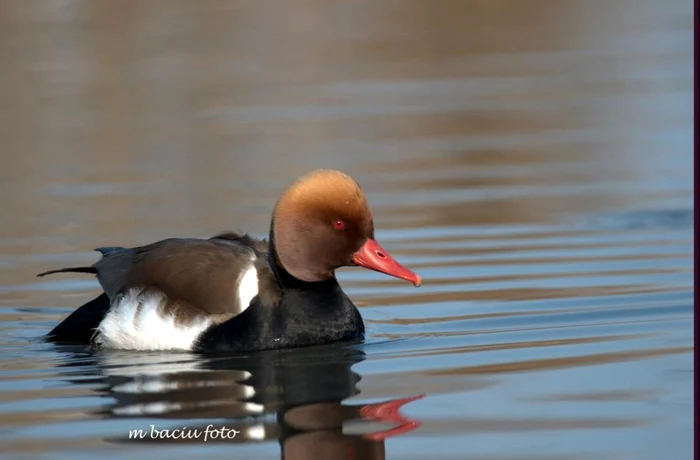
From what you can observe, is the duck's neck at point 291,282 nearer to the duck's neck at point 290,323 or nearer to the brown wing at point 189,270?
the duck's neck at point 290,323

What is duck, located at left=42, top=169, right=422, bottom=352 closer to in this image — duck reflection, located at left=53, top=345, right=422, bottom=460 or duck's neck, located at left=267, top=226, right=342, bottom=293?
duck's neck, located at left=267, top=226, right=342, bottom=293

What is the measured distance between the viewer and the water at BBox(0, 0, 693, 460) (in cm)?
608

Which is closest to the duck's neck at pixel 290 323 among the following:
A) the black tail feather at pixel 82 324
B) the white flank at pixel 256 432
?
the black tail feather at pixel 82 324

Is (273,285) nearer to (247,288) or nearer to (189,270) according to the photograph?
(247,288)

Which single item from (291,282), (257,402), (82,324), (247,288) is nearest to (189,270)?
(247,288)

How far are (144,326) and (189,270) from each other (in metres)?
0.36

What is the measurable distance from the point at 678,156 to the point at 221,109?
5.52m

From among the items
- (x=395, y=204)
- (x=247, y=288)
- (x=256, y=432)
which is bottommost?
(x=256, y=432)

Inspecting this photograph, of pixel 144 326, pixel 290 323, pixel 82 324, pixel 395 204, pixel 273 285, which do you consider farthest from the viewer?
pixel 395 204

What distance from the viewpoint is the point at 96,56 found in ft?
62.7

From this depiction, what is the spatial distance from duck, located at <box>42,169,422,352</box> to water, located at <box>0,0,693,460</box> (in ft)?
0.45

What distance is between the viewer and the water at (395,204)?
19.9 feet

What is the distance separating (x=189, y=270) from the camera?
24.9 ft

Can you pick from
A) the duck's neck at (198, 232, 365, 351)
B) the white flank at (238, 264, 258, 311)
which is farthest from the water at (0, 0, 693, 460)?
the white flank at (238, 264, 258, 311)
